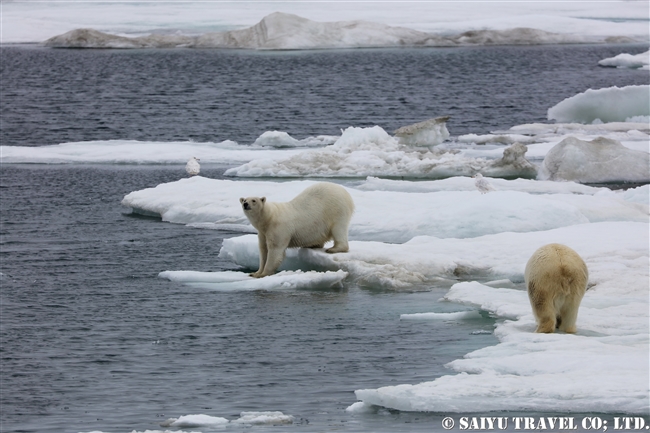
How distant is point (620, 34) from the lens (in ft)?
312

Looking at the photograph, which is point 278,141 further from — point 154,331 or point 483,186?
point 154,331

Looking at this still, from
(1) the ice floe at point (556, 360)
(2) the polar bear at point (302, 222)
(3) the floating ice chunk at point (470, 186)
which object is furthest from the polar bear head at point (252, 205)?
(3) the floating ice chunk at point (470, 186)

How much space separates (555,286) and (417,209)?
734 centimetres

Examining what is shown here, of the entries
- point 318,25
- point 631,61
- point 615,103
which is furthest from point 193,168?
point 318,25

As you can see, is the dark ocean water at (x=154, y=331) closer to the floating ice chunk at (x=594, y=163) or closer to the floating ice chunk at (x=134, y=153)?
the floating ice chunk at (x=134, y=153)

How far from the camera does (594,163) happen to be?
23.6 m

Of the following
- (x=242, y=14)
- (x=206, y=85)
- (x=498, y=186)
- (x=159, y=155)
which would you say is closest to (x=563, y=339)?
(x=498, y=186)

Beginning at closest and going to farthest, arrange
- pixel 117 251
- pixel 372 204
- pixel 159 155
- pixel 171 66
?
pixel 117 251 < pixel 372 204 < pixel 159 155 < pixel 171 66

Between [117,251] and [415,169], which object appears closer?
[117,251]

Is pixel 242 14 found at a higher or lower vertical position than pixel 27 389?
higher

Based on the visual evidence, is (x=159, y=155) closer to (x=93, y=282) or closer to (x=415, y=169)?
(x=415, y=169)

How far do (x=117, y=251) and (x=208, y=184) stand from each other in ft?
13.1

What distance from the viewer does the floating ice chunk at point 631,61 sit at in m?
66.4

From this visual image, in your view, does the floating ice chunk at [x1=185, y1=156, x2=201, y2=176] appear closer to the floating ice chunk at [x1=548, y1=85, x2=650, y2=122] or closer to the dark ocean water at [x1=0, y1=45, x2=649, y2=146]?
the dark ocean water at [x1=0, y1=45, x2=649, y2=146]
